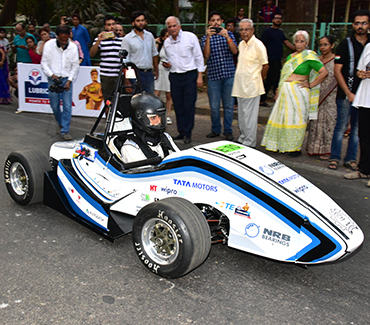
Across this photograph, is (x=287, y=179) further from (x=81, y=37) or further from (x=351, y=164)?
(x=81, y=37)

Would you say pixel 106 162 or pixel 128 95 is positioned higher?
pixel 128 95

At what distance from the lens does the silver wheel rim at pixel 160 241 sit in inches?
121

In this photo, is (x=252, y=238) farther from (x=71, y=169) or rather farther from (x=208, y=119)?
(x=208, y=119)

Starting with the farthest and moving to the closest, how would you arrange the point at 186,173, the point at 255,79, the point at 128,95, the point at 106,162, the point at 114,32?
the point at 114,32 → the point at 255,79 → the point at 128,95 → the point at 106,162 → the point at 186,173

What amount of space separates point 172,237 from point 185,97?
14.6 ft

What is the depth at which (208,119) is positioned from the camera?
9.48 metres

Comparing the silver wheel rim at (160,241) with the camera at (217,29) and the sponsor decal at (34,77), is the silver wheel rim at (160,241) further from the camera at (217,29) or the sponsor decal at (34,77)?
the sponsor decal at (34,77)

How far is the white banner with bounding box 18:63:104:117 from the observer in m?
9.42

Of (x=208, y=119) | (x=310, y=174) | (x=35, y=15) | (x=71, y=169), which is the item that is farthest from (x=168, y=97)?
(x=35, y=15)

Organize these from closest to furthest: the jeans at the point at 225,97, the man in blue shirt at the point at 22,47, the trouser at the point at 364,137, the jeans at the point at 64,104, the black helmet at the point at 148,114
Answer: the black helmet at the point at 148,114 → the trouser at the point at 364,137 → the jeans at the point at 225,97 → the jeans at the point at 64,104 → the man in blue shirt at the point at 22,47

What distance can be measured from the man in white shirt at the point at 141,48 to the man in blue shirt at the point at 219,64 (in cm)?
115

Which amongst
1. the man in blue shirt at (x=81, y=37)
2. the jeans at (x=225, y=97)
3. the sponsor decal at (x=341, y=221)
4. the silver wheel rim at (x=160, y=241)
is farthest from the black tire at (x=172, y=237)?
the man in blue shirt at (x=81, y=37)

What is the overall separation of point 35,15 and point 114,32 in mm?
15183

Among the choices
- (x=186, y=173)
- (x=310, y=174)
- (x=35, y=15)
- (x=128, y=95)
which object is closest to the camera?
(x=186, y=173)
